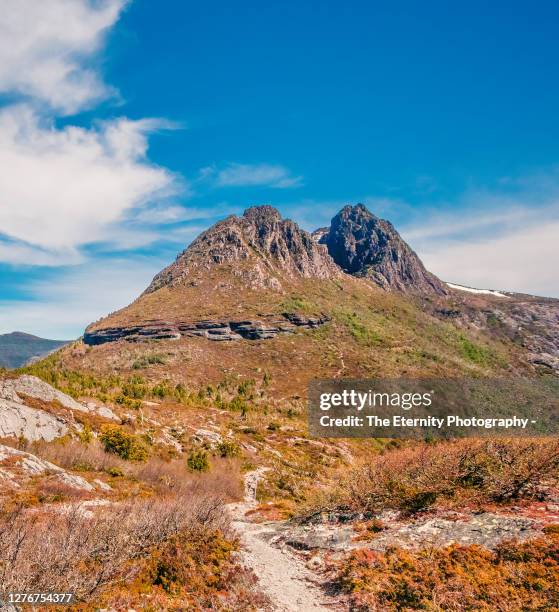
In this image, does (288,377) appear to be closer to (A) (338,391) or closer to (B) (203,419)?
(A) (338,391)

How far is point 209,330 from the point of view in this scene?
14162cm

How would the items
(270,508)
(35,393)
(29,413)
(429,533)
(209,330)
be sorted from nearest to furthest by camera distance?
(429,533) → (270,508) → (29,413) → (35,393) → (209,330)

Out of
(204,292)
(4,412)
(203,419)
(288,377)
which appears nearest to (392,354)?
(288,377)

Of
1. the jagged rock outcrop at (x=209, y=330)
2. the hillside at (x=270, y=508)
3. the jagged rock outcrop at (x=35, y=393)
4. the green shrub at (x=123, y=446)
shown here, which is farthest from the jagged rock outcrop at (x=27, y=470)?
the jagged rock outcrop at (x=209, y=330)

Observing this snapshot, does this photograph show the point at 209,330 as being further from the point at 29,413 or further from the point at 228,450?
the point at 29,413

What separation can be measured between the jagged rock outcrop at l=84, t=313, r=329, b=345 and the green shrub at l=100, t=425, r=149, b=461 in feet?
356

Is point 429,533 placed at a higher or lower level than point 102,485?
higher

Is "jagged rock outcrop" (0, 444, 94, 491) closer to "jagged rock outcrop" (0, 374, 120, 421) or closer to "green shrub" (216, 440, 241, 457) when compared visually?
"jagged rock outcrop" (0, 374, 120, 421)

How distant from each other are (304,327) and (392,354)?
35143mm

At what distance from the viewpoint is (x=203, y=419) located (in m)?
57.7

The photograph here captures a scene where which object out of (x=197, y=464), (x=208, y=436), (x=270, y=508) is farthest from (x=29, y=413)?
(x=208, y=436)

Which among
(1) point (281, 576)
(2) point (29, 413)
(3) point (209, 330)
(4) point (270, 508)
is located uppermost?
(3) point (209, 330)

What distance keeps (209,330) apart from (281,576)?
13281 centimetres

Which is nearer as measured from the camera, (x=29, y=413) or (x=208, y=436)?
(x=29, y=413)
